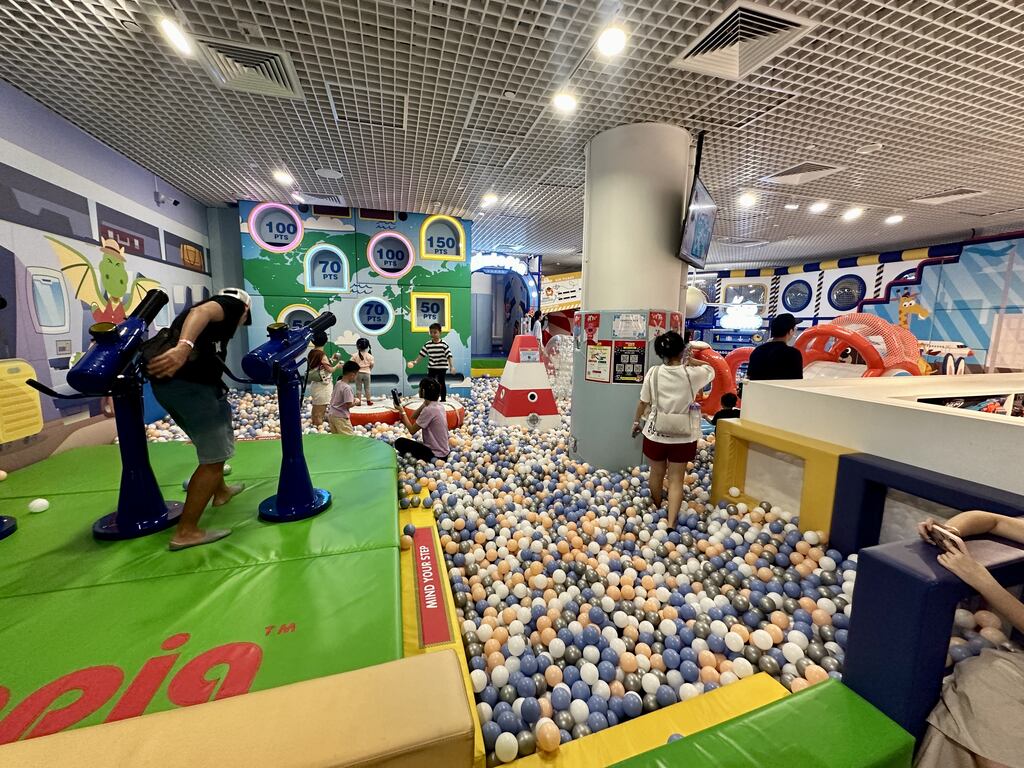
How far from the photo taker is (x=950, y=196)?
6121 millimetres

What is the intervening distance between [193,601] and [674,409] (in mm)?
2753

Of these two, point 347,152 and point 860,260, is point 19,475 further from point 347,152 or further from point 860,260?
point 860,260

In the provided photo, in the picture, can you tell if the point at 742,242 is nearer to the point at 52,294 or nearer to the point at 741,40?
the point at 741,40

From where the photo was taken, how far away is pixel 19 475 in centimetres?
293

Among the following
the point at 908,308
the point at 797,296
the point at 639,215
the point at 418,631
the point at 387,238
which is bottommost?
the point at 418,631

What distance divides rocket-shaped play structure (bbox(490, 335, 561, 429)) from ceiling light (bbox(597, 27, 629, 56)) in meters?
3.20

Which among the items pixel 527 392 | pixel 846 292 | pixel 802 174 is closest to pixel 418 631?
pixel 527 392

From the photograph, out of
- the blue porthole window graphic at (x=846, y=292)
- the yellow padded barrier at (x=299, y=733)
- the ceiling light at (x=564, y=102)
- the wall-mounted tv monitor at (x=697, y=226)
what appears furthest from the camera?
the blue porthole window graphic at (x=846, y=292)

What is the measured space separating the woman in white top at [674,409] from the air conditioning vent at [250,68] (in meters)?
3.48

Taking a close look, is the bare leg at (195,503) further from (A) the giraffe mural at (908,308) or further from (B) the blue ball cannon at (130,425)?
(A) the giraffe mural at (908,308)

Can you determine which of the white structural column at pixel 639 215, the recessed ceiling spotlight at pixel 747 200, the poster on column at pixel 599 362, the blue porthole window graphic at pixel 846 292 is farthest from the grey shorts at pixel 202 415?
the blue porthole window graphic at pixel 846 292

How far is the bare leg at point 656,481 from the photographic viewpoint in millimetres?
3217

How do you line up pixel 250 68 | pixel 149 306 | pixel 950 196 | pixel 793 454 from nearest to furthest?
pixel 149 306 < pixel 793 454 < pixel 250 68 < pixel 950 196

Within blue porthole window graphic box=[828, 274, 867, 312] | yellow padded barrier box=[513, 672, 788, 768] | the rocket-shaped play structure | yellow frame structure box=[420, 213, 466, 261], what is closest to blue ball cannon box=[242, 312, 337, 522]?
yellow padded barrier box=[513, 672, 788, 768]
